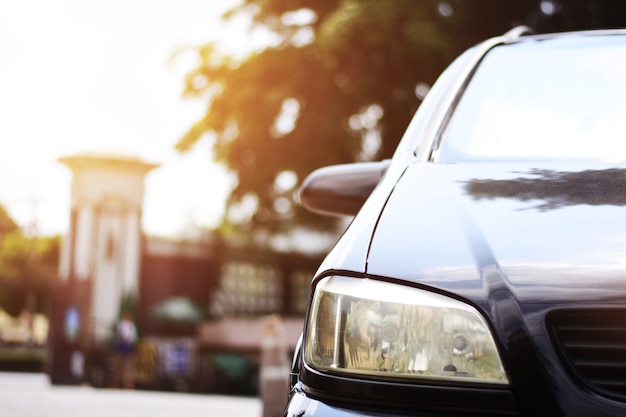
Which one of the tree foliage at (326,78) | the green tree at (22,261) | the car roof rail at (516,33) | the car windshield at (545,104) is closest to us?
the car windshield at (545,104)

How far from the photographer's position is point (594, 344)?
1509mm

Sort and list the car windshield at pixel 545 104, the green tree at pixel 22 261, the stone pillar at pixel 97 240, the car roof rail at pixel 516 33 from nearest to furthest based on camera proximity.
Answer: the car windshield at pixel 545 104 < the car roof rail at pixel 516 33 < the stone pillar at pixel 97 240 < the green tree at pixel 22 261

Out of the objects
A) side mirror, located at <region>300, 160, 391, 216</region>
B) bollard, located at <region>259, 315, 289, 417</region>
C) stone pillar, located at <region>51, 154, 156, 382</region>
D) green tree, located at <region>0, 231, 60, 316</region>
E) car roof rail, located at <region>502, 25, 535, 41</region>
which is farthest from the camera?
green tree, located at <region>0, 231, 60, 316</region>

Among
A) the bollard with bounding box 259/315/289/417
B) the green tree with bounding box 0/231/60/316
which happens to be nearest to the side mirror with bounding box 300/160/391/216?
the bollard with bounding box 259/315/289/417

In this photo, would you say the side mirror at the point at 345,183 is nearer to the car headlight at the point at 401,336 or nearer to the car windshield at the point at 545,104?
the car windshield at the point at 545,104

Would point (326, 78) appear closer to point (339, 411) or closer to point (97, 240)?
point (97, 240)

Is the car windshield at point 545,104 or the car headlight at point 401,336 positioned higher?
the car windshield at point 545,104

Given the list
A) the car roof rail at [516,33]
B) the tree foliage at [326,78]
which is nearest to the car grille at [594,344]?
the car roof rail at [516,33]

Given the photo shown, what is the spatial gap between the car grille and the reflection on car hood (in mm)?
31

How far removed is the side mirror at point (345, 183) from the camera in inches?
101

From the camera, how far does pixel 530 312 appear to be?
153 cm

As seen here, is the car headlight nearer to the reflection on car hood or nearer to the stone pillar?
the reflection on car hood

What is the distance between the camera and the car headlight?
5.16ft

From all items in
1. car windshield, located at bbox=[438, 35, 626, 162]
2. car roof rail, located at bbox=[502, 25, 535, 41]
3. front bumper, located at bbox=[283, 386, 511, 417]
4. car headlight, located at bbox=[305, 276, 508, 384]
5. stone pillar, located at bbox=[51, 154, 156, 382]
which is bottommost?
stone pillar, located at bbox=[51, 154, 156, 382]
